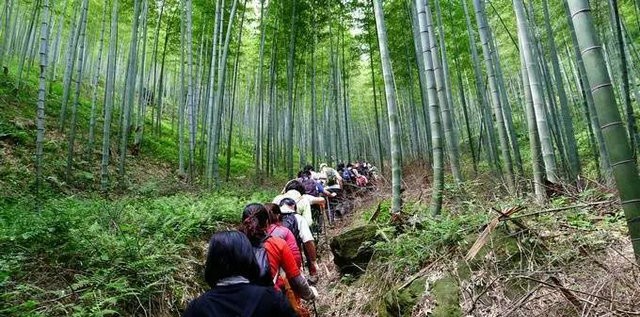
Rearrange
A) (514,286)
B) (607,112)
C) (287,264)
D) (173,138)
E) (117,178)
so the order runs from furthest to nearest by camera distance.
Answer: (173,138) → (117,178) → (514,286) → (287,264) → (607,112)

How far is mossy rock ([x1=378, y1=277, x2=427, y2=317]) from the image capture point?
8.60 ft

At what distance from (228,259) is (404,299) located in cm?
166

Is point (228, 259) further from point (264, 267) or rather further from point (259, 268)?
point (264, 267)

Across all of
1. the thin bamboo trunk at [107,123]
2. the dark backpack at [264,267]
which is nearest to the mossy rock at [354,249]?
the dark backpack at [264,267]

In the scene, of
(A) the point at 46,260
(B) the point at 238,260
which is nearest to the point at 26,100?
(A) the point at 46,260

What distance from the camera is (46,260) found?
10.0 ft

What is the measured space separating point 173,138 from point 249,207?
14.1m

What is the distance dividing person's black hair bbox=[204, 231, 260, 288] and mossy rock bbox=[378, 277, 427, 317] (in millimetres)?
1531

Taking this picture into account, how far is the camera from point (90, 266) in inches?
123

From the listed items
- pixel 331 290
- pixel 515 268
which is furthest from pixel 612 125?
pixel 331 290

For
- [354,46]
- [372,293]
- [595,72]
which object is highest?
[354,46]

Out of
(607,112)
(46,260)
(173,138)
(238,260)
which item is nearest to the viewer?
(238,260)

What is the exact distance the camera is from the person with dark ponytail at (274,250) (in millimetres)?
2109

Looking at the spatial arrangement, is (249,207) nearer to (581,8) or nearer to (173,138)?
(581,8)
